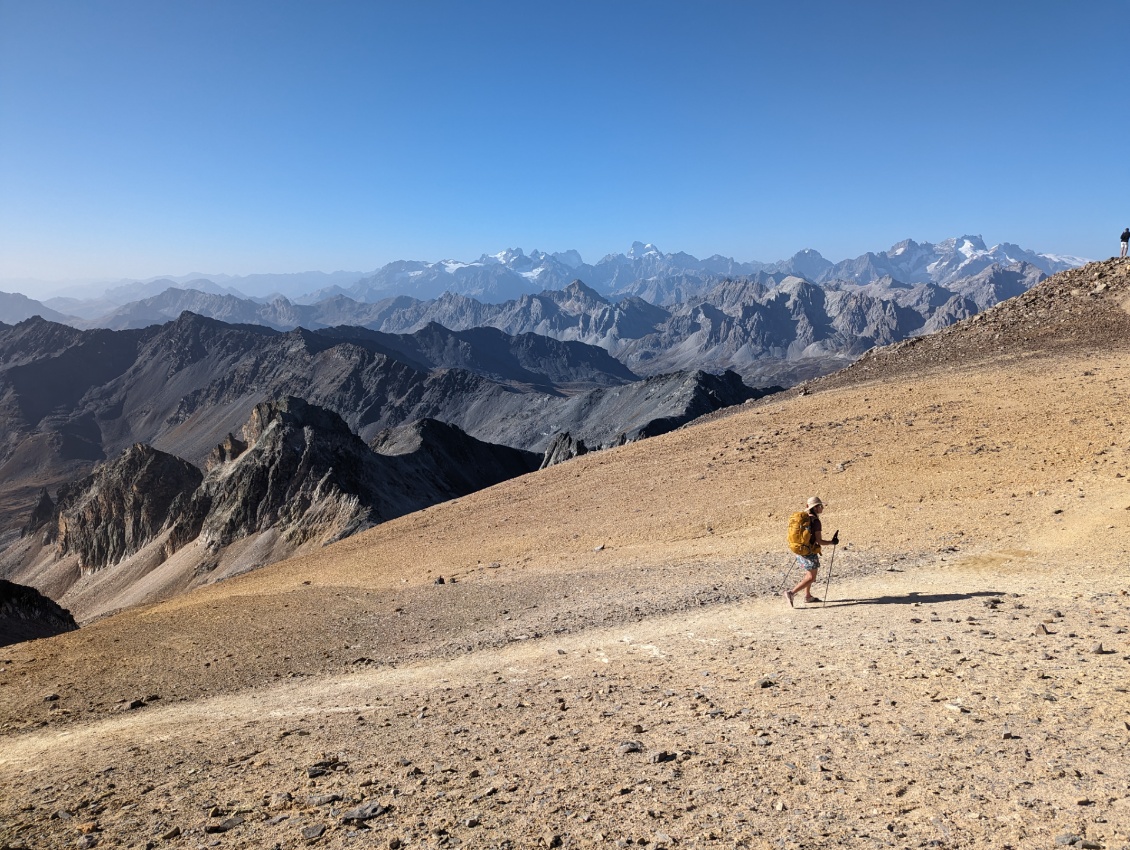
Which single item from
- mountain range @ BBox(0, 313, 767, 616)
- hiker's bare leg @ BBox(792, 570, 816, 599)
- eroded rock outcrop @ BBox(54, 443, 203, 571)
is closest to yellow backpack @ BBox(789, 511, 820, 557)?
hiker's bare leg @ BBox(792, 570, 816, 599)

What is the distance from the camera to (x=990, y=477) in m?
16.7

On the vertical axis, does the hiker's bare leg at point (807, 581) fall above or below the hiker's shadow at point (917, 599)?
above

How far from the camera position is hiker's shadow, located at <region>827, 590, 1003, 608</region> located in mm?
10602

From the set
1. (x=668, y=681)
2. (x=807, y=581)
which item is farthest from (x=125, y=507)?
(x=668, y=681)

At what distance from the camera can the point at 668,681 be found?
27.9 feet

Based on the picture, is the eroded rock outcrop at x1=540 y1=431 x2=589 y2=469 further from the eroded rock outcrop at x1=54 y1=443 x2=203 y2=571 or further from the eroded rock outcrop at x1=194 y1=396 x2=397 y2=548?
the eroded rock outcrop at x1=54 y1=443 x2=203 y2=571

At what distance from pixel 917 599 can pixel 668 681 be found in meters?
4.86

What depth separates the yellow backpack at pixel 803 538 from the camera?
36.5 ft

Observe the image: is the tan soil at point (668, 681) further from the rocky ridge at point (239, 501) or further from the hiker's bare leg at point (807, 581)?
the rocky ridge at point (239, 501)

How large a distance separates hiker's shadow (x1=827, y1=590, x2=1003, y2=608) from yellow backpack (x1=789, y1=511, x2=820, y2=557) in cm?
93

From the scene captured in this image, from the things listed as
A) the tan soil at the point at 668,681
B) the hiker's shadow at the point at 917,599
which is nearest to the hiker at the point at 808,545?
the tan soil at the point at 668,681

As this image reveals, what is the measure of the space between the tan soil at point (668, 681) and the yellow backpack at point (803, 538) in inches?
36.5

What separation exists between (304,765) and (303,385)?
18561 centimetres

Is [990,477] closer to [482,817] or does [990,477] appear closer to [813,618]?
[813,618]
